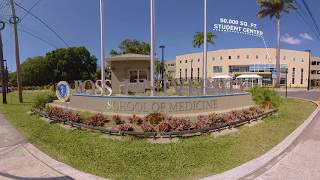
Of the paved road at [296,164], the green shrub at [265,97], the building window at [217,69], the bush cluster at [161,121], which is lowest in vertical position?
the paved road at [296,164]

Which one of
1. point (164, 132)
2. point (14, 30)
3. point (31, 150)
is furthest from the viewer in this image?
point (14, 30)

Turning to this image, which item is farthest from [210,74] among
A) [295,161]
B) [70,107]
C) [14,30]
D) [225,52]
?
[295,161]

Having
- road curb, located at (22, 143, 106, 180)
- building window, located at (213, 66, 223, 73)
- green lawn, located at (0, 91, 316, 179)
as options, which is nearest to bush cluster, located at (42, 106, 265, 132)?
green lawn, located at (0, 91, 316, 179)

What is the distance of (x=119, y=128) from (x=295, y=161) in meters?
5.60

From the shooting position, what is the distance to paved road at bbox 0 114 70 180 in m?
6.11

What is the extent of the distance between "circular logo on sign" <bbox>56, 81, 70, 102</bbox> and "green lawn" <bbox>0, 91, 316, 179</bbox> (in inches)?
214

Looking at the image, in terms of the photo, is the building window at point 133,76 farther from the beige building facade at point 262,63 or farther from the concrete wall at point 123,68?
the beige building facade at point 262,63

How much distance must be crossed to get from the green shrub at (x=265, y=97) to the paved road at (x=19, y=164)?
13.7 metres

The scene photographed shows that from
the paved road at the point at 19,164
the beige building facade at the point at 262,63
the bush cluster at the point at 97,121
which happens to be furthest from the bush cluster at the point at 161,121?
the beige building facade at the point at 262,63

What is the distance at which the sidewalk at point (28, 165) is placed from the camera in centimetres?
610

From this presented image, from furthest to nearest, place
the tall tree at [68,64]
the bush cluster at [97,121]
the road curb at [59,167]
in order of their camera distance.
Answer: the tall tree at [68,64], the bush cluster at [97,121], the road curb at [59,167]

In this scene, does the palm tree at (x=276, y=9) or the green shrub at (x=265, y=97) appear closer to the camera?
the green shrub at (x=265, y=97)

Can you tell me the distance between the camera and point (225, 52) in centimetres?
8069

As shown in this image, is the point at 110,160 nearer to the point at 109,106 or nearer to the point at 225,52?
the point at 109,106
